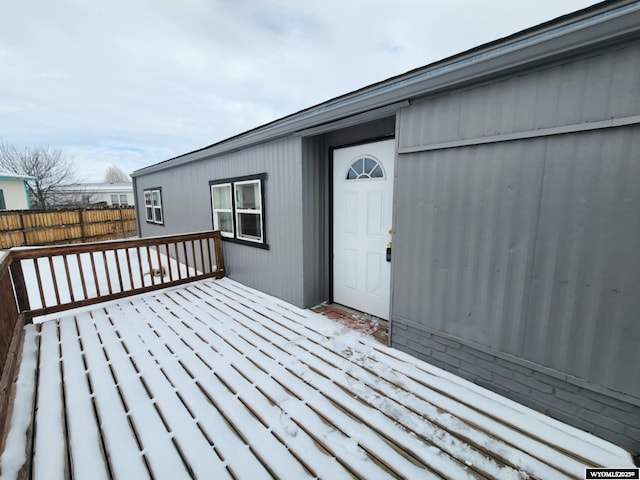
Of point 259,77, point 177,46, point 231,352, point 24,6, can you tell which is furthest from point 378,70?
point 231,352

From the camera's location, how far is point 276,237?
380 cm

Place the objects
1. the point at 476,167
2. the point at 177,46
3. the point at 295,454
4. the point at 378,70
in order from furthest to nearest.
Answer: the point at 378,70 < the point at 177,46 < the point at 476,167 < the point at 295,454

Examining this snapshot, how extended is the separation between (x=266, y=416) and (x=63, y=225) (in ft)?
44.0

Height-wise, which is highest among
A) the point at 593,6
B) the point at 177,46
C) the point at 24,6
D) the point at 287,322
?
the point at 177,46

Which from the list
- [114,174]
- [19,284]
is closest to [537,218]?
[19,284]

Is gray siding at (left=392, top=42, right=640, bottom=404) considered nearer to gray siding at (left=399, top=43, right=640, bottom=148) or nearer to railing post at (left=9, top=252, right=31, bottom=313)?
gray siding at (left=399, top=43, right=640, bottom=148)

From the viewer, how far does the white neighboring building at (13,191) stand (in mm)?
10922

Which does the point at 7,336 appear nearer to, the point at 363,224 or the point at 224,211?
the point at 224,211

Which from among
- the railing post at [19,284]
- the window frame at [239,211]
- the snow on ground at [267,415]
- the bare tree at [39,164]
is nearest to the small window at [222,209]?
the window frame at [239,211]

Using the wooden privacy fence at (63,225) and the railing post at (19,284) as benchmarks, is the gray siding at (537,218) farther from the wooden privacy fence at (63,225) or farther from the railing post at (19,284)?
the wooden privacy fence at (63,225)

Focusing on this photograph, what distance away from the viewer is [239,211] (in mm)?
4504

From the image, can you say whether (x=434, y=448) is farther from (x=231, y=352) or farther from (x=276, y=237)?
(x=276, y=237)

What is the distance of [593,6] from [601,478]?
2.47 metres

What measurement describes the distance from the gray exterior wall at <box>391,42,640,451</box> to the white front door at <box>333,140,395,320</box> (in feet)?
2.04
